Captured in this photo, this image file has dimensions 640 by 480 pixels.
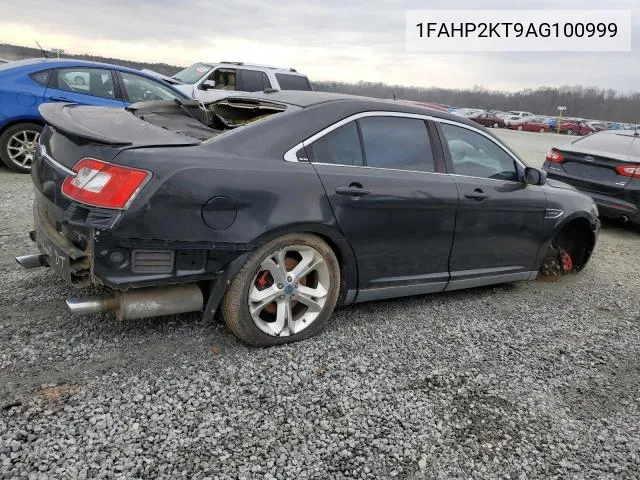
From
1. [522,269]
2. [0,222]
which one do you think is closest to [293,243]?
[522,269]

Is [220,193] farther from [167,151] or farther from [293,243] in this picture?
[293,243]

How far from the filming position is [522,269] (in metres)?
4.57

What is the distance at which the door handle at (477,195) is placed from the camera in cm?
393

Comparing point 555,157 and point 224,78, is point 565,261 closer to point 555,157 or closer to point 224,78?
point 555,157

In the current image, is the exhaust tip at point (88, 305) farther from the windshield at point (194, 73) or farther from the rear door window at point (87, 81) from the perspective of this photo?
the windshield at point (194, 73)

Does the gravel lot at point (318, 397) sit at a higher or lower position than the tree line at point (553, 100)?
lower

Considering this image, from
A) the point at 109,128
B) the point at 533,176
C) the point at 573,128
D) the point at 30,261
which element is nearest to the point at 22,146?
the point at 30,261

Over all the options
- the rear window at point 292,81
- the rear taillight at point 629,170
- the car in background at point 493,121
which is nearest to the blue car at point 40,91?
the rear window at point 292,81

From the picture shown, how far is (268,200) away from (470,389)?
5.17 ft

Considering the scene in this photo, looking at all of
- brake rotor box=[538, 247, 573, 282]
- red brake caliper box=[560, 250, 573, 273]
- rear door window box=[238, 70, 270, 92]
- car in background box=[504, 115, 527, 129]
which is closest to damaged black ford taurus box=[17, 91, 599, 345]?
brake rotor box=[538, 247, 573, 282]

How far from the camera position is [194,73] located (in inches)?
521

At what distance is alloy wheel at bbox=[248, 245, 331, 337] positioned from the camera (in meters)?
3.13

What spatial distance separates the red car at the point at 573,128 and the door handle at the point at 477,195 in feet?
152

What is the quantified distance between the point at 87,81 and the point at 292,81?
20.4 feet
